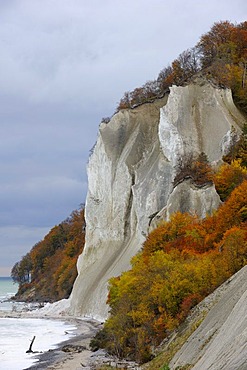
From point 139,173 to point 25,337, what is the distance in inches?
969

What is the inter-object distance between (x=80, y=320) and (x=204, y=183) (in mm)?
23258

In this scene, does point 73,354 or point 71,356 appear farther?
point 73,354

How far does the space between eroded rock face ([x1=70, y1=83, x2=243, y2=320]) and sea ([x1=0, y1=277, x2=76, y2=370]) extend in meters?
5.61

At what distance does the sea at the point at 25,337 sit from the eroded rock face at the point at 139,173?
5.61 m

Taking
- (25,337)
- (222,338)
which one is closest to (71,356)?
(25,337)

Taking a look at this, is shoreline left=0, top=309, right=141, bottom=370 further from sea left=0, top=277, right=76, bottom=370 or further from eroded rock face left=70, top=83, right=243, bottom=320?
eroded rock face left=70, top=83, right=243, bottom=320

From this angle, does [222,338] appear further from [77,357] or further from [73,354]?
[73,354]

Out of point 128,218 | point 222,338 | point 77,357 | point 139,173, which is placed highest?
point 139,173

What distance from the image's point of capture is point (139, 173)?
65.7 meters

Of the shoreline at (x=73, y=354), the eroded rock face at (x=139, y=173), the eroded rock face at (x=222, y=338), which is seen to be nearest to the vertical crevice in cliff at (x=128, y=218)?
the eroded rock face at (x=139, y=173)

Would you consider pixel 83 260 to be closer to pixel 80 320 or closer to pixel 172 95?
pixel 80 320

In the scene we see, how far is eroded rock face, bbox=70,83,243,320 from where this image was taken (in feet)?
191

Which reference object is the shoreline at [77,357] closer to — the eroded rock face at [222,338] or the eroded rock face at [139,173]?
the eroded rock face at [222,338]

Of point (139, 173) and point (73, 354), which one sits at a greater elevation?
point (139, 173)
